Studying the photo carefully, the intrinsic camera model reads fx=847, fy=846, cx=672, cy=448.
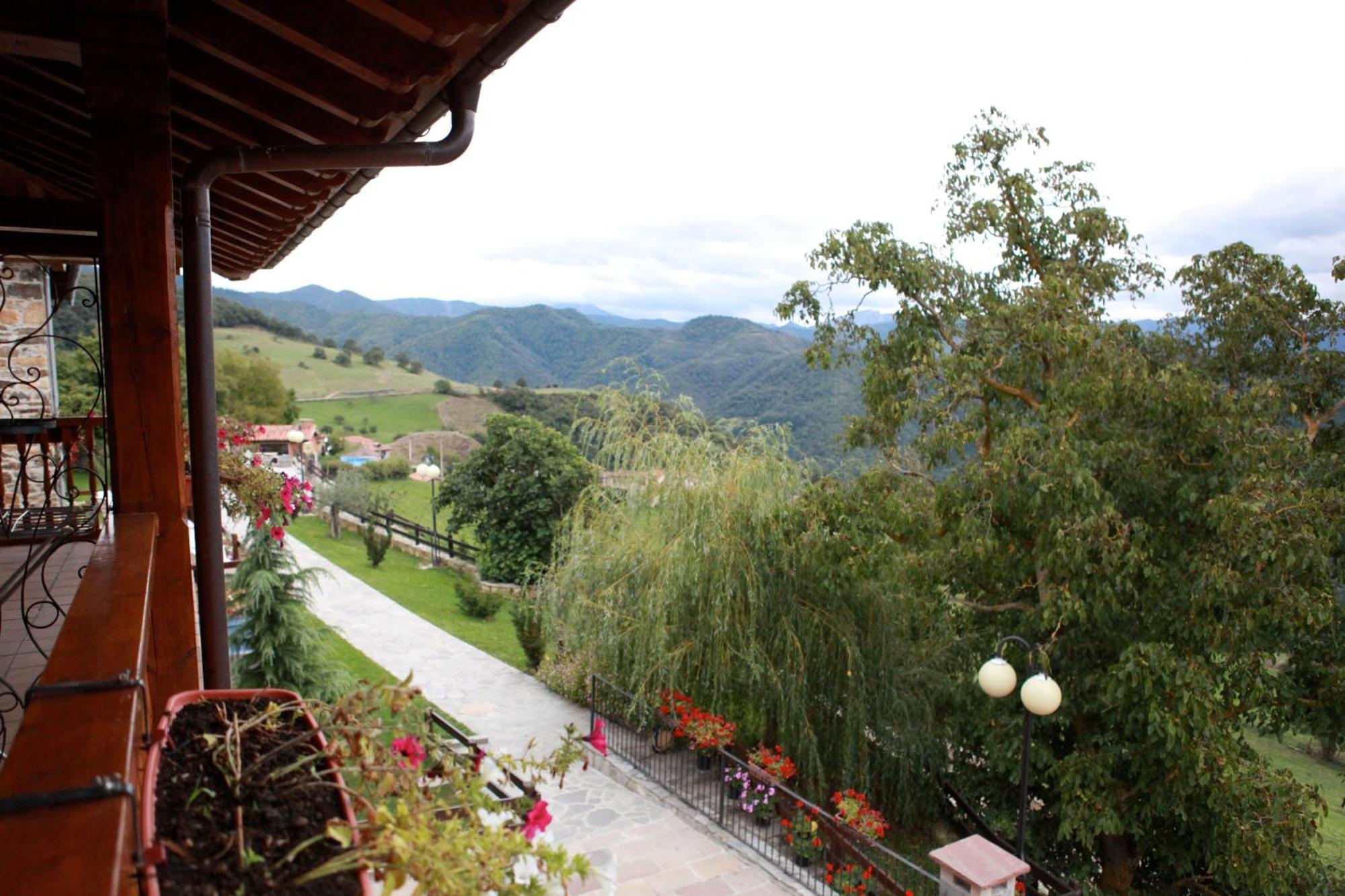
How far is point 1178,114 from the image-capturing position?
32.1ft

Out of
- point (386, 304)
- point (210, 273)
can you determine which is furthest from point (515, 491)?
point (386, 304)

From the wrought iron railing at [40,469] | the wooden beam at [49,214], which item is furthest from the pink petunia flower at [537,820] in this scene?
the wooden beam at [49,214]

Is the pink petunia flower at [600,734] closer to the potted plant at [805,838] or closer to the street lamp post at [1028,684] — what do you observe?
the potted plant at [805,838]

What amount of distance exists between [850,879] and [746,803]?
1.23m

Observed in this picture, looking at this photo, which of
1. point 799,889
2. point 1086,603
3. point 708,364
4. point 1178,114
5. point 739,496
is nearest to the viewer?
point 799,889

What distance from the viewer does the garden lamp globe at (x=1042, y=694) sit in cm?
504

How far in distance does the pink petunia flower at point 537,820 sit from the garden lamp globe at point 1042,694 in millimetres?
4521

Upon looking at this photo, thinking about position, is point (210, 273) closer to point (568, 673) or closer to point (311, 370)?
point (568, 673)

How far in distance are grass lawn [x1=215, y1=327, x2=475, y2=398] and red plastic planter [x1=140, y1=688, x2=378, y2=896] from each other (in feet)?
173

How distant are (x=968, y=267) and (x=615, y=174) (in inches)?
1419

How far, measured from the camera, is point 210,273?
2.29 meters

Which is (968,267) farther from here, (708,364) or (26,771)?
(708,364)

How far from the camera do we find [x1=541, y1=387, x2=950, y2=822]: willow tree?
7496mm

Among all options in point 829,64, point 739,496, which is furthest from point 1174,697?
point 829,64
